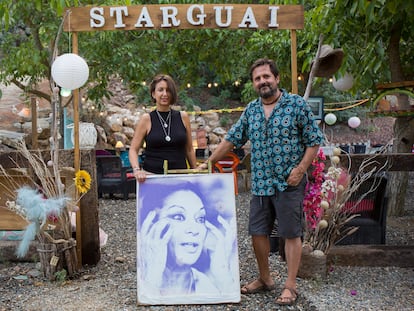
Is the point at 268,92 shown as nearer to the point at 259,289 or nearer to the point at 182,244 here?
the point at 182,244

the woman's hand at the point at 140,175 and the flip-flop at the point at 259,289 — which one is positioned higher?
the woman's hand at the point at 140,175

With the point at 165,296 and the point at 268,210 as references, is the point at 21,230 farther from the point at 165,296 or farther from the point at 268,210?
the point at 268,210

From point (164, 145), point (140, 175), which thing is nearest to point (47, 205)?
point (140, 175)

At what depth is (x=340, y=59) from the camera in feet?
14.1

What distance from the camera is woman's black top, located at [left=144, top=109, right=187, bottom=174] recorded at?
3439 millimetres

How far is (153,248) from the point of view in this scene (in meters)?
3.23

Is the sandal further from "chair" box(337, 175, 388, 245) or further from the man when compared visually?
"chair" box(337, 175, 388, 245)

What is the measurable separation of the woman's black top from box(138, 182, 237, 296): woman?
9.5 inches

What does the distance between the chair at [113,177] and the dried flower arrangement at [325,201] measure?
4.98 metres

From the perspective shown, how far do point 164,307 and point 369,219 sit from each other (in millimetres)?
2257

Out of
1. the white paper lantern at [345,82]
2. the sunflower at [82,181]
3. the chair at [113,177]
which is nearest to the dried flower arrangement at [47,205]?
the sunflower at [82,181]

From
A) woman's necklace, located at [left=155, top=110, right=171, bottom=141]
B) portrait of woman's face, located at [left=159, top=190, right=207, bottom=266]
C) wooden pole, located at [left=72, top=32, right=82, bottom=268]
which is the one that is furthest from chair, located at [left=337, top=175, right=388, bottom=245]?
wooden pole, located at [left=72, top=32, right=82, bottom=268]

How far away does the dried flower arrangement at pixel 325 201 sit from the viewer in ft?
12.3

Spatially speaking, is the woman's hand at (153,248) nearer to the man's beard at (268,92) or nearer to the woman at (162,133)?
the woman at (162,133)
